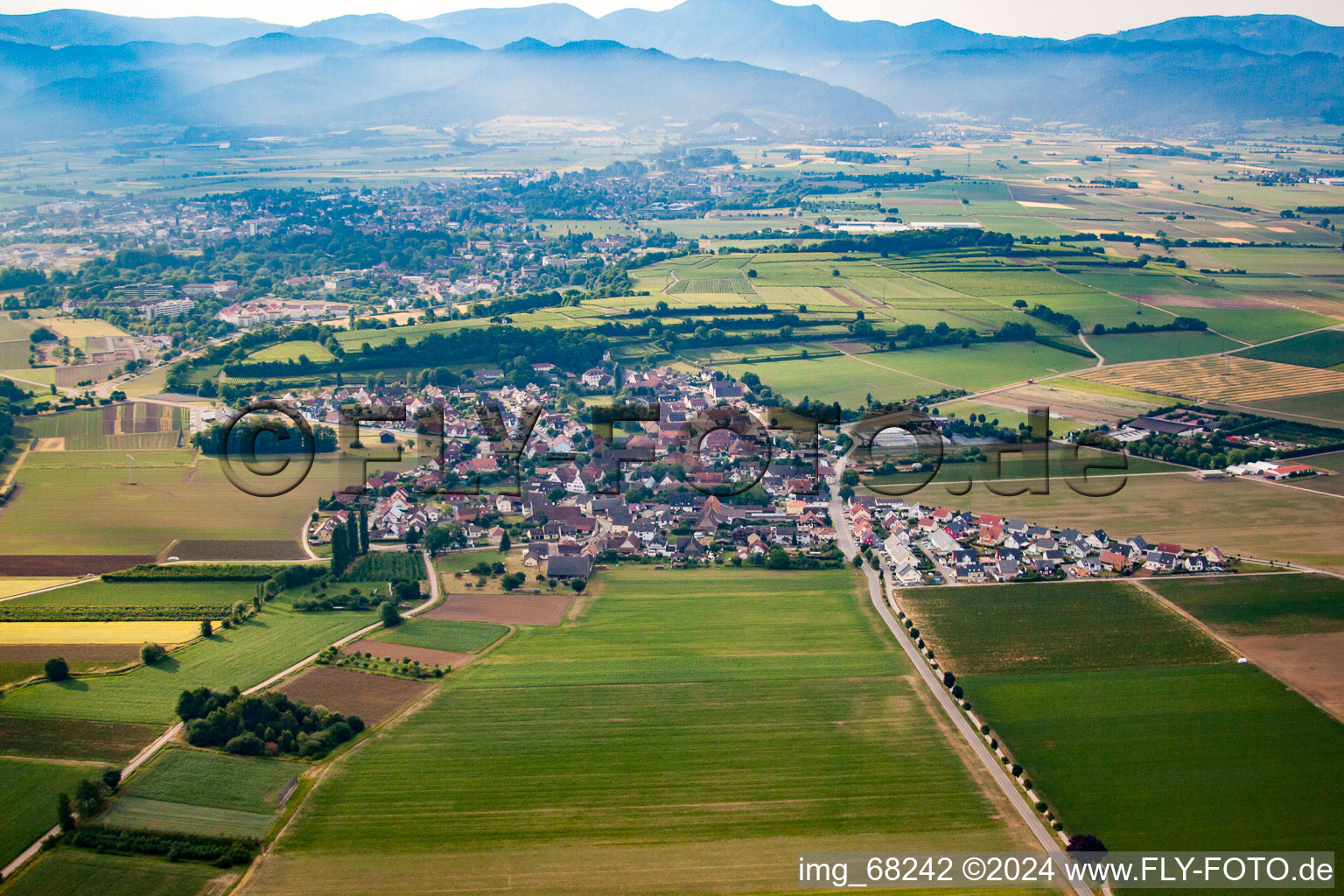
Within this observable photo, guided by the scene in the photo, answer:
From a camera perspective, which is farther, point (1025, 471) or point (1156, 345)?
point (1156, 345)

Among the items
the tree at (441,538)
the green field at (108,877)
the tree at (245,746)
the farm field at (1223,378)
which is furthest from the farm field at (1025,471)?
the green field at (108,877)

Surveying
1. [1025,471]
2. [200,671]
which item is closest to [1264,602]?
[1025,471]

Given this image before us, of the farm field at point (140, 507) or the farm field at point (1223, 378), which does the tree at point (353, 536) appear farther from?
the farm field at point (1223, 378)

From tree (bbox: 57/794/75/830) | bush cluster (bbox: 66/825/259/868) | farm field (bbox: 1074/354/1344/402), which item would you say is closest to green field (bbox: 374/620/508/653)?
bush cluster (bbox: 66/825/259/868)

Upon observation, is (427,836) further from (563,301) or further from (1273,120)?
(1273,120)

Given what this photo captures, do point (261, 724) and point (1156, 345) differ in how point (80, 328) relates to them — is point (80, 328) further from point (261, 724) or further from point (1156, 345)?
point (1156, 345)
